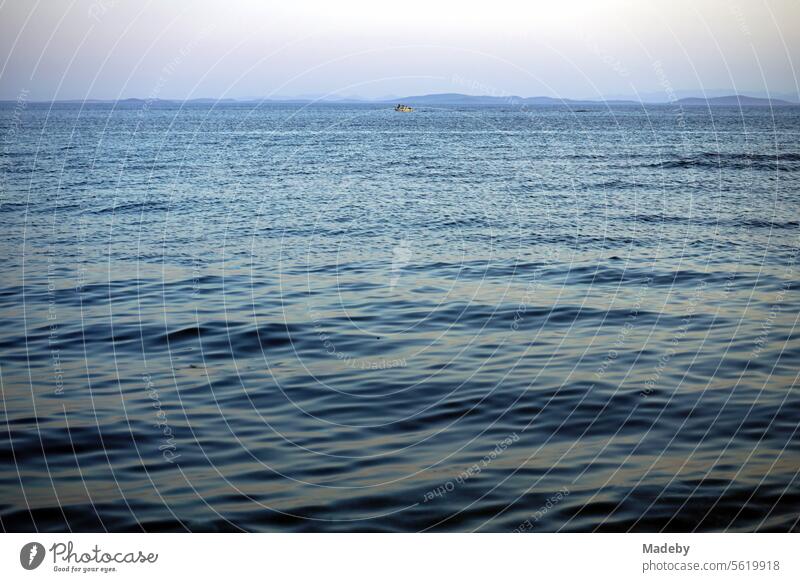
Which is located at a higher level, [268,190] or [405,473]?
[268,190]

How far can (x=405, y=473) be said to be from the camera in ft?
31.5

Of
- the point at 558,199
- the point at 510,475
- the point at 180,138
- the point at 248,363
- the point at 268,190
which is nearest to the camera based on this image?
the point at 510,475

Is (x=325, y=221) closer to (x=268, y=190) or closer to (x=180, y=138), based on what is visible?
(x=268, y=190)

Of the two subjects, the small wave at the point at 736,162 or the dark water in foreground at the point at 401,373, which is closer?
the dark water in foreground at the point at 401,373

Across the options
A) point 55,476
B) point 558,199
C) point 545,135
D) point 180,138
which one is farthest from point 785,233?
point 180,138

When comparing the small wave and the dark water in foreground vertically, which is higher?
the small wave

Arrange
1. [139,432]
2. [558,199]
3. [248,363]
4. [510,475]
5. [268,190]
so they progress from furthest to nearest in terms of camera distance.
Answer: [268,190], [558,199], [248,363], [139,432], [510,475]

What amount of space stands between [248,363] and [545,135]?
94.4 metres

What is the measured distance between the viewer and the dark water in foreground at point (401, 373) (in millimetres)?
8969

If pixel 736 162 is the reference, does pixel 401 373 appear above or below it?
below

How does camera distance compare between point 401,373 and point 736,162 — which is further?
point 736,162

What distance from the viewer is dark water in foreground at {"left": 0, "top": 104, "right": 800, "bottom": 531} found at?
29.4 ft

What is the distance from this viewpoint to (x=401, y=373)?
13.4 m
